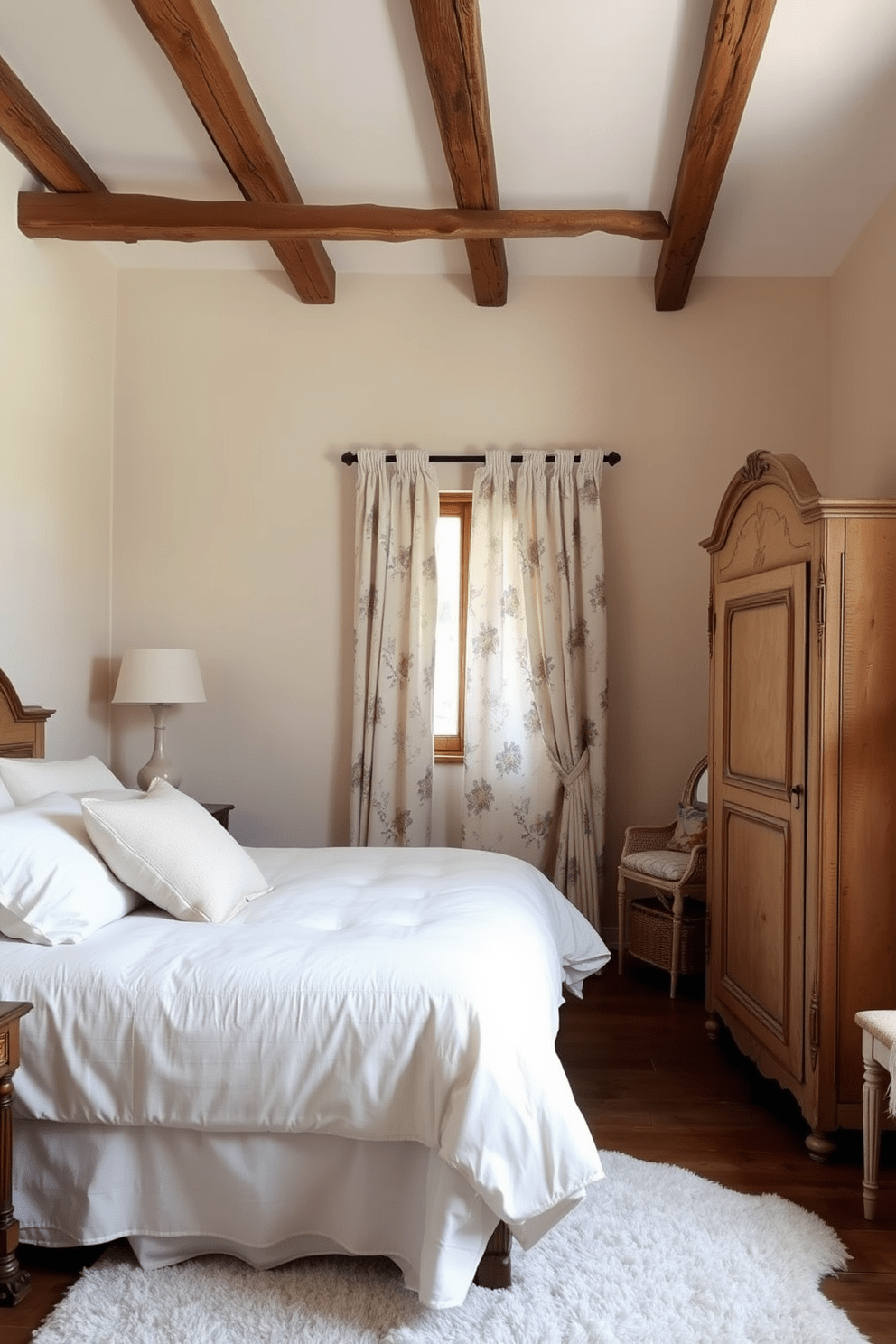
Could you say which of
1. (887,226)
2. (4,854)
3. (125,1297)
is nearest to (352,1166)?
(125,1297)

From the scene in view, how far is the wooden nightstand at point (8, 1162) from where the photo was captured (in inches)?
72.5

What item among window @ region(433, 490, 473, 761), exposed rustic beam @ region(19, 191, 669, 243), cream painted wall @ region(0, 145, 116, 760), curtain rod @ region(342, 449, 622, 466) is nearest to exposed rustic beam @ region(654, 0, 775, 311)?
exposed rustic beam @ region(19, 191, 669, 243)

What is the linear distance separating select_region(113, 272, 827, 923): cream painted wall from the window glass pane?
267 millimetres

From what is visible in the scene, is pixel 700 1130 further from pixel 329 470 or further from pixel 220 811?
pixel 329 470

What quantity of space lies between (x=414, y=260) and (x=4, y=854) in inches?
132

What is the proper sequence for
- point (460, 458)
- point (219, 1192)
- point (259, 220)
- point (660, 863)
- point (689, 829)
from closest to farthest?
point (219, 1192), point (259, 220), point (660, 863), point (689, 829), point (460, 458)

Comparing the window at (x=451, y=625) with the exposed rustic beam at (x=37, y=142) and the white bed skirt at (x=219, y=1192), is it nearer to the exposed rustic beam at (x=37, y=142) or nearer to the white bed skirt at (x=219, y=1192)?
the exposed rustic beam at (x=37, y=142)

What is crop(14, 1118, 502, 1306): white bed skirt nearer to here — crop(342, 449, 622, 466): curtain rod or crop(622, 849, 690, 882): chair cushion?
crop(622, 849, 690, 882): chair cushion

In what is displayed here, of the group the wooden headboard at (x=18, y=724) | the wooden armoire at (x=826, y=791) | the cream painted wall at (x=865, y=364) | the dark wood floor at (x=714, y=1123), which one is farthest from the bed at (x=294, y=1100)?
the cream painted wall at (x=865, y=364)

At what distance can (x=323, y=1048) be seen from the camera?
1917 millimetres

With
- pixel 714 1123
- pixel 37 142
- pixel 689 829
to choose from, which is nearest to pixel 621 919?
pixel 689 829

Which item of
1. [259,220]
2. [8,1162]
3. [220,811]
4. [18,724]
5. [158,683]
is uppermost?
[259,220]

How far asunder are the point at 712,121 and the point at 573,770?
99.8 inches

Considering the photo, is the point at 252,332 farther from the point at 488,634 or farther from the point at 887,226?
the point at 887,226
